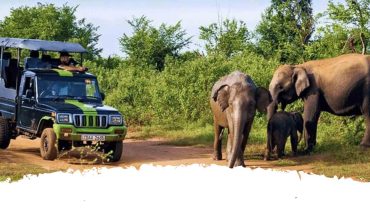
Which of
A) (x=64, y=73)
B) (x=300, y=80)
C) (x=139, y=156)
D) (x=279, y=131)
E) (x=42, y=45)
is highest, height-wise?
(x=42, y=45)

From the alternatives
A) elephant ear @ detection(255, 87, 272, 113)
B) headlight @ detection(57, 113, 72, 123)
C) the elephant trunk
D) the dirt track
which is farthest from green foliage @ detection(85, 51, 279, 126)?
the elephant trunk

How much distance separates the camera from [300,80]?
51.6 ft

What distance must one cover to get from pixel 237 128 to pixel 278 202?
5.47 metres

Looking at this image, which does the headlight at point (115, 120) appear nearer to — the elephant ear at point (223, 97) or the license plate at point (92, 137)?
the license plate at point (92, 137)

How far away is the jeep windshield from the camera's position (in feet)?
48.5

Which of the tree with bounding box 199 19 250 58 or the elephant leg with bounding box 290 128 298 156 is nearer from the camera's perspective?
the elephant leg with bounding box 290 128 298 156

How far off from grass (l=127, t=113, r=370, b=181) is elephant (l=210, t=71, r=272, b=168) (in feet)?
4.44

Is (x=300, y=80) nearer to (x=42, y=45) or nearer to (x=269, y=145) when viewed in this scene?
(x=269, y=145)

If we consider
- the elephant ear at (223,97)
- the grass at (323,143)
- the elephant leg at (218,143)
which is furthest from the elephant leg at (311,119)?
the elephant ear at (223,97)

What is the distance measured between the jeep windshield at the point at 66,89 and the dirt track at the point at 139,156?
4.46 feet

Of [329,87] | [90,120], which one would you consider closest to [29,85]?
[90,120]

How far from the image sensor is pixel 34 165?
42.9 feet

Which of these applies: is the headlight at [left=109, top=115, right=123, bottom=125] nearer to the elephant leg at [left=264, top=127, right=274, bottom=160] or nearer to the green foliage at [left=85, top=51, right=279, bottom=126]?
the elephant leg at [left=264, top=127, right=274, bottom=160]

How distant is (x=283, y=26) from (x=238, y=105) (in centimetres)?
2824
